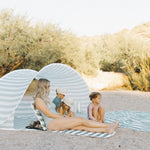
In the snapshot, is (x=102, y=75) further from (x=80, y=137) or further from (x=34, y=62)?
(x=80, y=137)

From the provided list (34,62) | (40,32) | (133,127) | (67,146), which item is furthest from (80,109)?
(40,32)

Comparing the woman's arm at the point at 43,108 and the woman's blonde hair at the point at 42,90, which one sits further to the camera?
the woman's blonde hair at the point at 42,90

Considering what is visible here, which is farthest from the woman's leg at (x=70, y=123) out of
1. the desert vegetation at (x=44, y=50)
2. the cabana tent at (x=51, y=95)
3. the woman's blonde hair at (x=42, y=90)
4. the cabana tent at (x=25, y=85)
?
the desert vegetation at (x=44, y=50)

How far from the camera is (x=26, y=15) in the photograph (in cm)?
1095

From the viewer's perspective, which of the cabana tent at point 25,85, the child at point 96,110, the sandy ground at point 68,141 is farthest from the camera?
the child at point 96,110

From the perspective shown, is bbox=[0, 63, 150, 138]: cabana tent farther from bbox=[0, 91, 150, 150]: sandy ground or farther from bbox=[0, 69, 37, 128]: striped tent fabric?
bbox=[0, 91, 150, 150]: sandy ground

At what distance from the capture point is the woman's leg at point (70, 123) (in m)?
4.01

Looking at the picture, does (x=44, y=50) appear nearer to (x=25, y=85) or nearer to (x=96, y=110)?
(x=25, y=85)

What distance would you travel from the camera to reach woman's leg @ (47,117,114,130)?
4012 millimetres

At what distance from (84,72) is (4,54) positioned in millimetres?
4538

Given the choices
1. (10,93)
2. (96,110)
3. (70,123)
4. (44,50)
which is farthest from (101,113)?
(44,50)

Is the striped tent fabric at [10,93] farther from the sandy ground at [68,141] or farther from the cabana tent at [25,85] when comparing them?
the sandy ground at [68,141]

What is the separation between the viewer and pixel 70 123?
4.03 meters

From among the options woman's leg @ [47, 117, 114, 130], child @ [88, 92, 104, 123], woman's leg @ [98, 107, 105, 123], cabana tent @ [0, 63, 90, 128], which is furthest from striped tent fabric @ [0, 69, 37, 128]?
woman's leg @ [98, 107, 105, 123]
